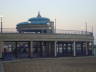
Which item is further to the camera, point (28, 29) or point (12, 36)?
point (28, 29)

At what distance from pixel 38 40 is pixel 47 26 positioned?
7.58m

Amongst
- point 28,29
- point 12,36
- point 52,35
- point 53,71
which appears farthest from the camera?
point 28,29

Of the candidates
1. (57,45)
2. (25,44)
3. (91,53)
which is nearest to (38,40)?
(25,44)

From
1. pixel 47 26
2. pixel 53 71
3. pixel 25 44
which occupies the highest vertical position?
pixel 47 26

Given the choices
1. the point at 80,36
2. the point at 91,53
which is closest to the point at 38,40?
the point at 80,36

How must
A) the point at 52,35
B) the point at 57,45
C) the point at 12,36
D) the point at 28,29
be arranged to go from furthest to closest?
the point at 28,29
the point at 57,45
the point at 52,35
the point at 12,36

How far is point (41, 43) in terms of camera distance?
42344mm

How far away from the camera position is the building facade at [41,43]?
39000mm

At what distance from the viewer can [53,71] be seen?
26469mm

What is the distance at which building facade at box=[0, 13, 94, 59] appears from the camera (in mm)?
39000

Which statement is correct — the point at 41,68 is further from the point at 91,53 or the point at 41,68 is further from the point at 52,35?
the point at 91,53

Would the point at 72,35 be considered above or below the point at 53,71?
above

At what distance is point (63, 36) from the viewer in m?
42.3

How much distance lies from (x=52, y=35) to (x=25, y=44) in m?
4.75
